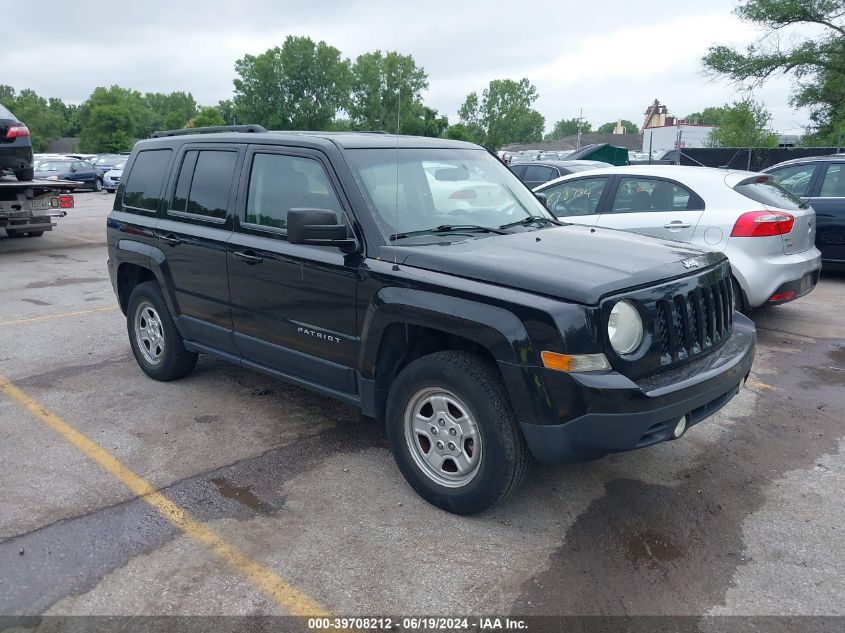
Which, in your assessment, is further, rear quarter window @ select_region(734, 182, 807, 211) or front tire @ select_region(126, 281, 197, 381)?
rear quarter window @ select_region(734, 182, 807, 211)

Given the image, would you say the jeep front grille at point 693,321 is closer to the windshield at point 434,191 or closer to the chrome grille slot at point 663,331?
the chrome grille slot at point 663,331

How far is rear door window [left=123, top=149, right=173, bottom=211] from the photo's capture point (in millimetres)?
5492

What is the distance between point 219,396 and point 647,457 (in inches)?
123

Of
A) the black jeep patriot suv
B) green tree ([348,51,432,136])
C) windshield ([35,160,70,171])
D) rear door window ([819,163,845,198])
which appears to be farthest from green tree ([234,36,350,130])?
the black jeep patriot suv

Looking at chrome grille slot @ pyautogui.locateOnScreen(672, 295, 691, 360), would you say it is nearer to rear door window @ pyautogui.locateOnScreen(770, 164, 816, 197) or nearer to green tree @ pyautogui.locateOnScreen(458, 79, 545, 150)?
rear door window @ pyautogui.locateOnScreen(770, 164, 816, 197)

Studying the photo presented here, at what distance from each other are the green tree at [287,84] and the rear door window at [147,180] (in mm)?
22780

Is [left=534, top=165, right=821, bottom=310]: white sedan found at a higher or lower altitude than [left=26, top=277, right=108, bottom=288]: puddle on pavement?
higher

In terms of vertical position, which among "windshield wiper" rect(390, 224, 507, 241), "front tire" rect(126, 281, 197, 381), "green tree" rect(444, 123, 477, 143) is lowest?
"front tire" rect(126, 281, 197, 381)

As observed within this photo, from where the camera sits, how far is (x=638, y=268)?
358cm

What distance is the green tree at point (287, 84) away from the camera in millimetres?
34656

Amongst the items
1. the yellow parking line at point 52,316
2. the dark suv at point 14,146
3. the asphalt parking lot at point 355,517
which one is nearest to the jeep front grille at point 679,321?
the asphalt parking lot at point 355,517

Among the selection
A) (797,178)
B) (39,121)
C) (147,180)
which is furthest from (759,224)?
(39,121)

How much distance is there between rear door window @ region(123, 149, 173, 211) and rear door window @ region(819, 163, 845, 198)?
828 cm

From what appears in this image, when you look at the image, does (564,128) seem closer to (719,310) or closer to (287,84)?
(287,84)
